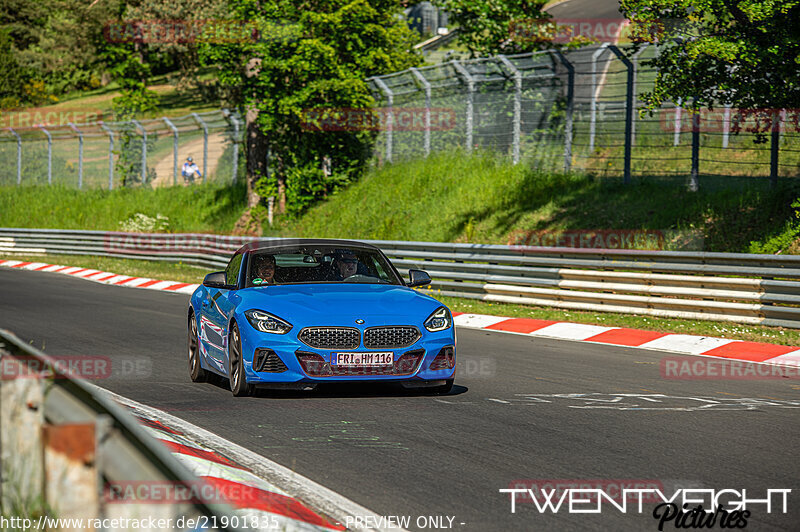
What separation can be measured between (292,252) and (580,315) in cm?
760

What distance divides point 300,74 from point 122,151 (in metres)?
→ 16.0

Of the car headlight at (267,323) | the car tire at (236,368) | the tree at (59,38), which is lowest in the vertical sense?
the car tire at (236,368)

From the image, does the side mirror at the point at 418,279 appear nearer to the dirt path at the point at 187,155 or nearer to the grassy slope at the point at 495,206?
the grassy slope at the point at 495,206

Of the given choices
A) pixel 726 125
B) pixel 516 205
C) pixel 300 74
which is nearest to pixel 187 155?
pixel 300 74

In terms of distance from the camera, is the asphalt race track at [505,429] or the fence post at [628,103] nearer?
the asphalt race track at [505,429]

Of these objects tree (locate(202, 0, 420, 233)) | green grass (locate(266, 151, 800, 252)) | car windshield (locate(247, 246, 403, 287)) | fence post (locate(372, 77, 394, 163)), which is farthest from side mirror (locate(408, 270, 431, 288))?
tree (locate(202, 0, 420, 233))

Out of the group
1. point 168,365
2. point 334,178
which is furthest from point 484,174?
point 168,365

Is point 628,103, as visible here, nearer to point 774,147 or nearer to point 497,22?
point 774,147

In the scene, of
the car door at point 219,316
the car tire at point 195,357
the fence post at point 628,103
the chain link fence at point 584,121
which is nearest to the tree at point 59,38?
the chain link fence at point 584,121

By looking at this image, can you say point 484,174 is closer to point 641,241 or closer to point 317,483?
point 641,241

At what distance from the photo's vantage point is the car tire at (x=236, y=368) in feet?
29.1

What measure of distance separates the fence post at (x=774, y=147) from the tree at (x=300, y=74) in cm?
1416

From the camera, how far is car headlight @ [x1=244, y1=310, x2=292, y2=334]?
868cm

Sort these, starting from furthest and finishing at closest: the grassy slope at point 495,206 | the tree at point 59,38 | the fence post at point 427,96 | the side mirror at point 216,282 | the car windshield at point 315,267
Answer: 1. the tree at point 59,38
2. the fence post at point 427,96
3. the grassy slope at point 495,206
4. the car windshield at point 315,267
5. the side mirror at point 216,282
